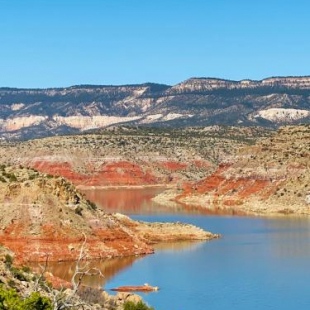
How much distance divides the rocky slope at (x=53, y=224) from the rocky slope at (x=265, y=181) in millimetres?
47908

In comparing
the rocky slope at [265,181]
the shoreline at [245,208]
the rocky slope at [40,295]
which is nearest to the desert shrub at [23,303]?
the rocky slope at [40,295]

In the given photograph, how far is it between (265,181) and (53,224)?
221 feet

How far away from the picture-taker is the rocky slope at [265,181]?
383 ft

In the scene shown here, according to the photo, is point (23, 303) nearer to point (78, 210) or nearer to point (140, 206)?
point (78, 210)

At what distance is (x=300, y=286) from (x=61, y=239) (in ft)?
61.3

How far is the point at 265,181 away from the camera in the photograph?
12625 centimetres

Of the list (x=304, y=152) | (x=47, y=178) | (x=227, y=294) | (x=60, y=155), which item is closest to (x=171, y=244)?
(x=47, y=178)

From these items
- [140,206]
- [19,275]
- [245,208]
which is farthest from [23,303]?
[140,206]

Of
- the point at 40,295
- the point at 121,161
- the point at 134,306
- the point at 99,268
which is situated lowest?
the point at 99,268

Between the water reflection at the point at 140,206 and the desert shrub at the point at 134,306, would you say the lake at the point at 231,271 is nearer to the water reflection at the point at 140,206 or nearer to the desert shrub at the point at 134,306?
the desert shrub at the point at 134,306

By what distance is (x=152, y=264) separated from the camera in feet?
198

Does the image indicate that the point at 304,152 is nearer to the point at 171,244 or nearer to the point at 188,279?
the point at 171,244

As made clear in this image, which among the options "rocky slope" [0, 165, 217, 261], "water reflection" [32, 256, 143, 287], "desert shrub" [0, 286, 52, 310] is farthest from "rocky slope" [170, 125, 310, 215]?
"desert shrub" [0, 286, 52, 310]

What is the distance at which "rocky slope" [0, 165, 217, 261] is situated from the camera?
61.5 meters
